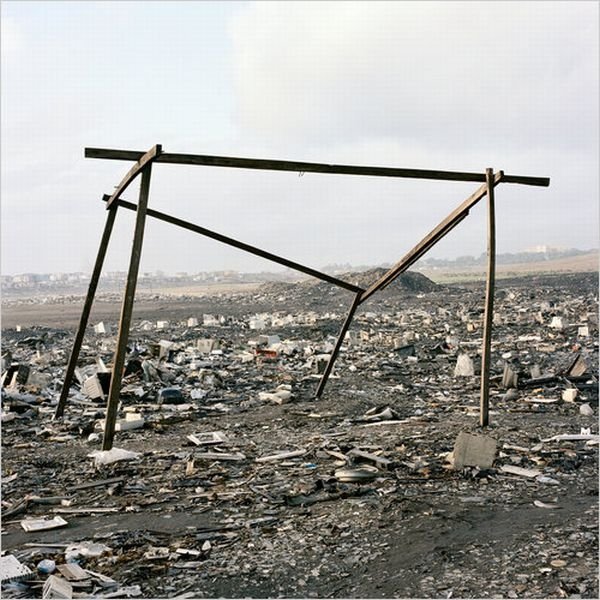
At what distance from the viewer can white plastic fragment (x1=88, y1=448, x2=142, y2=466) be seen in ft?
17.1

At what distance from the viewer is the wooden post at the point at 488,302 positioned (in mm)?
5379

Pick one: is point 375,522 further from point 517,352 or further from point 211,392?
point 517,352

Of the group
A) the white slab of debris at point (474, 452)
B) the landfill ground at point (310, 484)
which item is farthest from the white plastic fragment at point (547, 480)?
the white slab of debris at point (474, 452)

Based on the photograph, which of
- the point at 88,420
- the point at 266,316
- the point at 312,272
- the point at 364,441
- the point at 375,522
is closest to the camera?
the point at 375,522

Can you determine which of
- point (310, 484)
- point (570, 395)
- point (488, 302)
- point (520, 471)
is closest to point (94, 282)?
point (310, 484)

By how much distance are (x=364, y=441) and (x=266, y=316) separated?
17.3 m

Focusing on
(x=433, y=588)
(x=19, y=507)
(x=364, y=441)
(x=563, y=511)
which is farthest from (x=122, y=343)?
(x=563, y=511)

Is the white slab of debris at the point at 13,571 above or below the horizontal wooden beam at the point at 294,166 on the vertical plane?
below

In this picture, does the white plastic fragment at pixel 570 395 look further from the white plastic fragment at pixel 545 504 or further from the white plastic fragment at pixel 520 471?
the white plastic fragment at pixel 545 504

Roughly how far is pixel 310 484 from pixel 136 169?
290cm

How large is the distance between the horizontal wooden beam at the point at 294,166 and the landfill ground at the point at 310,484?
8.04ft

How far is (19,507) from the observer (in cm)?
437

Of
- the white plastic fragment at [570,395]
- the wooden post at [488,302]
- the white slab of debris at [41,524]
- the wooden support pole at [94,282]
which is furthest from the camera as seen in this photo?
the white plastic fragment at [570,395]

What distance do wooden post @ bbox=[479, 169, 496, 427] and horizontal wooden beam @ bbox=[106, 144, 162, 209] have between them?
9.74 ft
